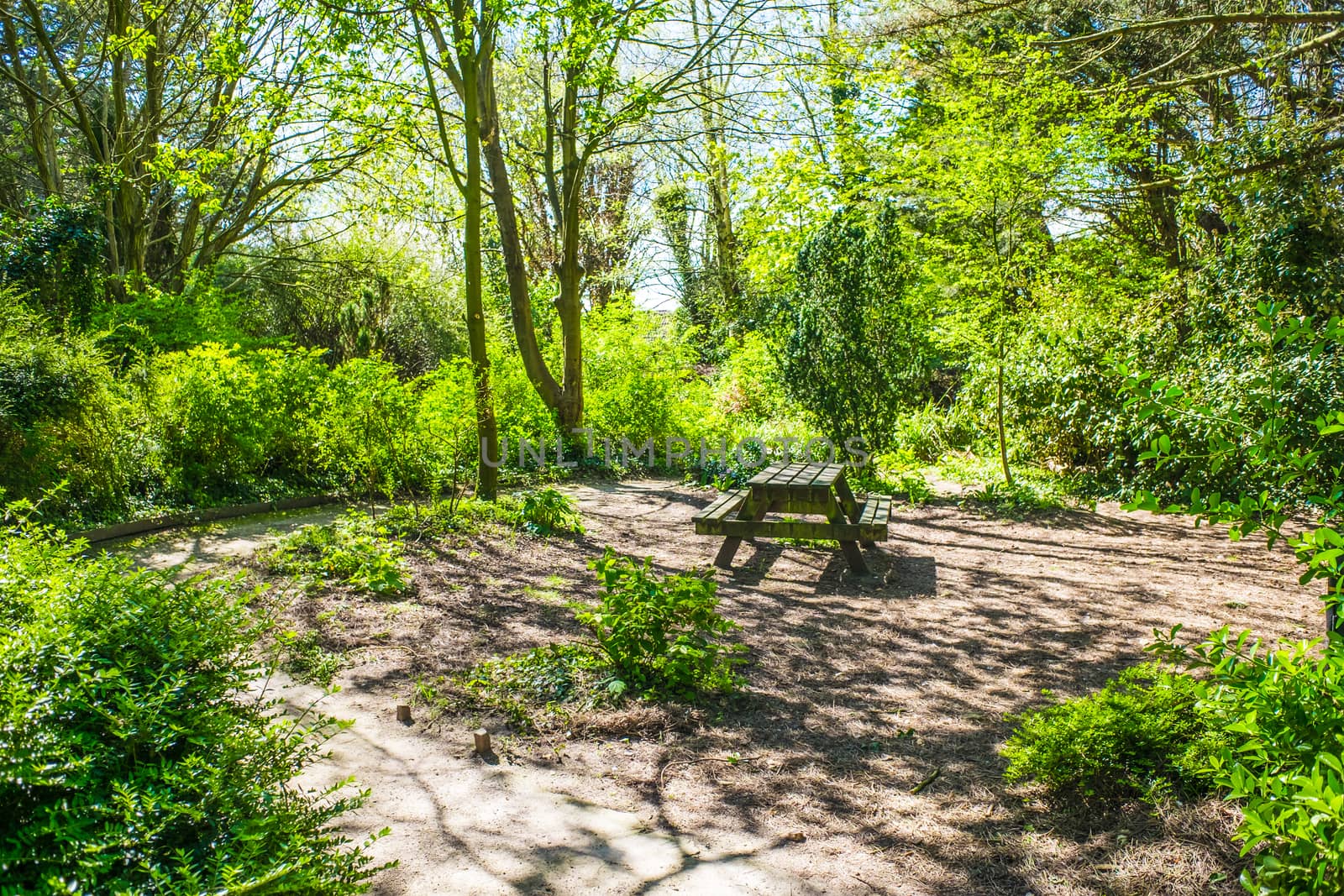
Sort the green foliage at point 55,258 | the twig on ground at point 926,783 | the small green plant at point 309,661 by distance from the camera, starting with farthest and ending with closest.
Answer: the green foliage at point 55,258 < the small green plant at point 309,661 < the twig on ground at point 926,783

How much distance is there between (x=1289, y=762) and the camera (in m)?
1.97

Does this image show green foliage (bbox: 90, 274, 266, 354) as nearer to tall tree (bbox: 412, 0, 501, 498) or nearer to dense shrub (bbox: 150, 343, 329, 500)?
dense shrub (bbox: 150, 343, 329, 500)

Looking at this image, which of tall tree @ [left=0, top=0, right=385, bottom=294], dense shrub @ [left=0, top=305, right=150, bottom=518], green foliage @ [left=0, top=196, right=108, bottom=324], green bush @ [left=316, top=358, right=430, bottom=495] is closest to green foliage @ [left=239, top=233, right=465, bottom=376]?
tall tree @ [left=0, top=0, right=385, bottom=294]

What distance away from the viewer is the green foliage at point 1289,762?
1638mm

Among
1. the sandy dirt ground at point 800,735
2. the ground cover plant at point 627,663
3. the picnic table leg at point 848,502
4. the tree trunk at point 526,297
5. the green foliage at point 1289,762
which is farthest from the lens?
the tree trunk at point 526,297

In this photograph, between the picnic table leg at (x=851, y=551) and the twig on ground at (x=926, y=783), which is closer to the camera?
the twig on ground at (x=926, y=783)

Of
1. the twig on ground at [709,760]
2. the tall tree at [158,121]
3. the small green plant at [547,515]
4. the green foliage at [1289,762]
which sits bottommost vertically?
the twig on ground at [709,760]

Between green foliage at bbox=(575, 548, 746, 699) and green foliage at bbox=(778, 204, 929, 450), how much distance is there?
247 inches

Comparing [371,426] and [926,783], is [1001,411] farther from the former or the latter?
[926,783]

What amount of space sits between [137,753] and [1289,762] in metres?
2.76

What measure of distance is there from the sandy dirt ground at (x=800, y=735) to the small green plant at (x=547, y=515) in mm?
319

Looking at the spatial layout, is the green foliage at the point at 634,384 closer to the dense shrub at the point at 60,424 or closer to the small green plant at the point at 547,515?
the small green plant at the point at 547,515

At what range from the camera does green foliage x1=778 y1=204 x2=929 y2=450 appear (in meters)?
10.1

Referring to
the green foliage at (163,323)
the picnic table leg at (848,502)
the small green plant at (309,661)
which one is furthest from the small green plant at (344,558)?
the green foliage at (163,323)
